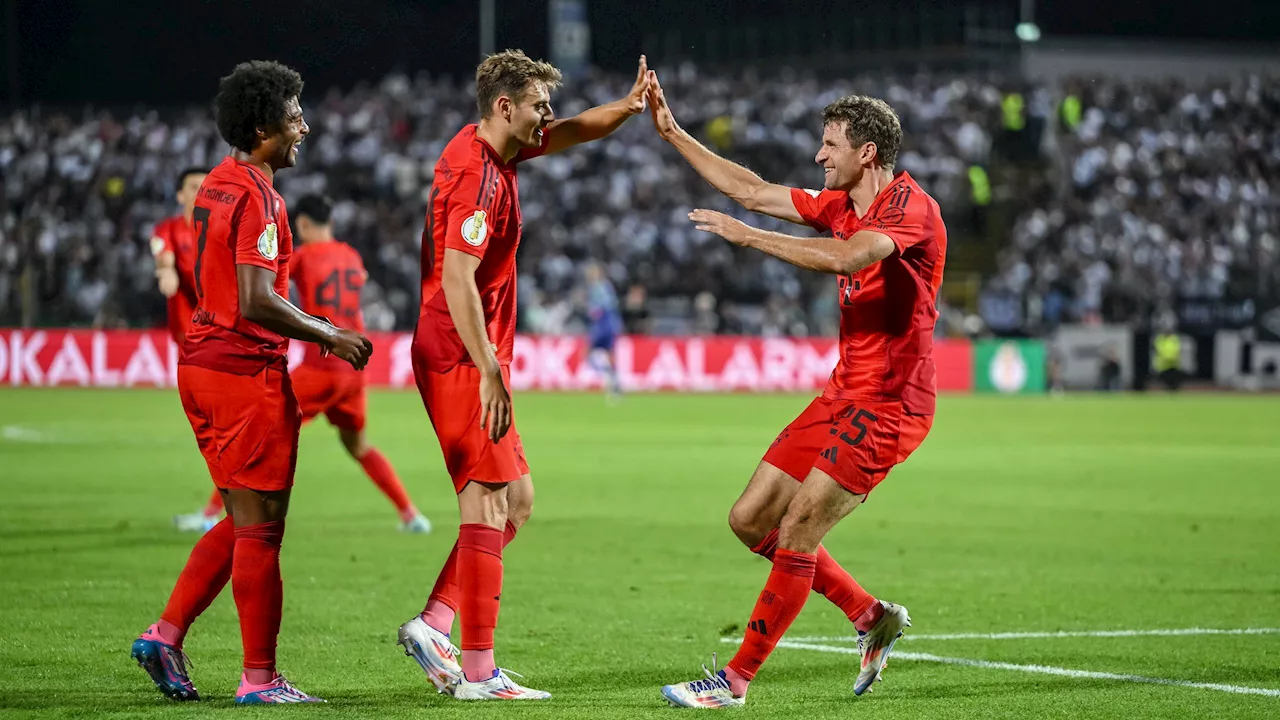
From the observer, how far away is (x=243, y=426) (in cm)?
612

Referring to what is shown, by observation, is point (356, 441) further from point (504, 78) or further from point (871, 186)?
point (871, 186)

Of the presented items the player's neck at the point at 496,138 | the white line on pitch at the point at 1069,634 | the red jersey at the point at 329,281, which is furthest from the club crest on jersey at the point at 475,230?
the red jersey at the point at 329,281

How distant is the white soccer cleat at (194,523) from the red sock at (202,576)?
5.60 metres

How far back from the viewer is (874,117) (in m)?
6.54

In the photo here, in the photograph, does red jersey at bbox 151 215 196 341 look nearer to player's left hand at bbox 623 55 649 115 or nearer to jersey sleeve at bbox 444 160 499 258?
player's left hand at bbox 623 55 649 115

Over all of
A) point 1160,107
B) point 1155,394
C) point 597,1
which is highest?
point 597,1

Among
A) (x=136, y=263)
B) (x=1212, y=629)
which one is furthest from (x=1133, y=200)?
(x=1212, y=629)

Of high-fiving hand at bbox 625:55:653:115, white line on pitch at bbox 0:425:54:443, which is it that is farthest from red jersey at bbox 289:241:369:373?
white line on pitch at bbox 0:425:54:443

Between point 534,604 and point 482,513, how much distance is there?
97.0 inches

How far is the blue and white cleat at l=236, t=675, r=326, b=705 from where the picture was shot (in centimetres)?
609

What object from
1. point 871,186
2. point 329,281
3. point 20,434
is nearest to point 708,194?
point 20,434

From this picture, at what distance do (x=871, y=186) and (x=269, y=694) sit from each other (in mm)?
2958

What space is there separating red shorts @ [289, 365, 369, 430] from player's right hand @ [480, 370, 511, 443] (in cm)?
537

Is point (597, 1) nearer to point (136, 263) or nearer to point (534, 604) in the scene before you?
point (136, 263)
